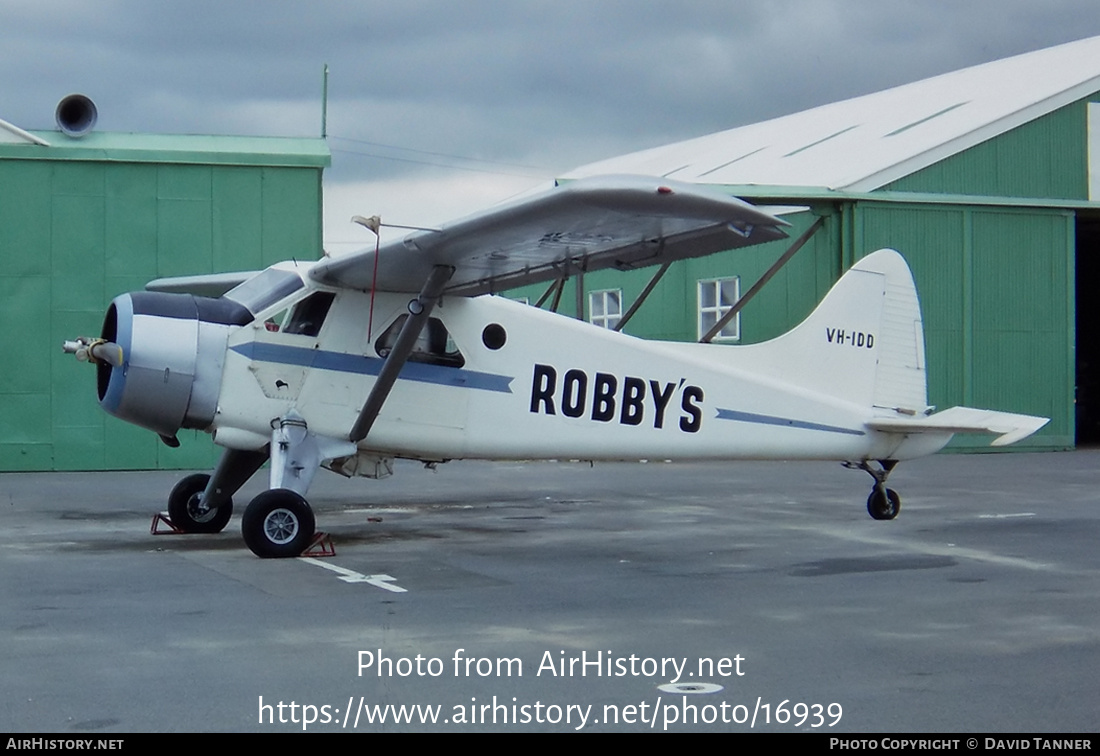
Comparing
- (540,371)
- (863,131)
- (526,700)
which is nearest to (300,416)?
(540,371)

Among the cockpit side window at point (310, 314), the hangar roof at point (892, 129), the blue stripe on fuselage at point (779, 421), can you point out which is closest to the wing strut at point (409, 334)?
the cockpit side window at point (310, 314)

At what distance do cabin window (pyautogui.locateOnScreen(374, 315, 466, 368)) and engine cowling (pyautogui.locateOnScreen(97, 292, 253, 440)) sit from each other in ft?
4.34

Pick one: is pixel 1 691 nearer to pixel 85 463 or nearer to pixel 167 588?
pixel 167 588

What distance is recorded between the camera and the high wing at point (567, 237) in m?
8.41

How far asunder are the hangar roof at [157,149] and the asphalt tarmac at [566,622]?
784 cm

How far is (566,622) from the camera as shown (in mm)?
7523

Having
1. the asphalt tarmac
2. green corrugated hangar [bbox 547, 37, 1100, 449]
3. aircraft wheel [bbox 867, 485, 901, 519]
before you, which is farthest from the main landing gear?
green corrugated hangar [bbox 547, 37, 1100, 449]

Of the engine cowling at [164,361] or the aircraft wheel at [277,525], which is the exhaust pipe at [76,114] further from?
the aircraft wheel at [277,525]

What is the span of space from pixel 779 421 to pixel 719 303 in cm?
1495

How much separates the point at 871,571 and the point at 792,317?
15.8 meters

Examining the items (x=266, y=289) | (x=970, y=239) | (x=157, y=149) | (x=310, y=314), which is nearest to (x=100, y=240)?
(x=157, y=149)

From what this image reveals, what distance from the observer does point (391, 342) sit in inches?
448

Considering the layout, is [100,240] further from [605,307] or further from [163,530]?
[605,307]

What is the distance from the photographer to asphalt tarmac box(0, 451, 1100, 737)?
215 inches
